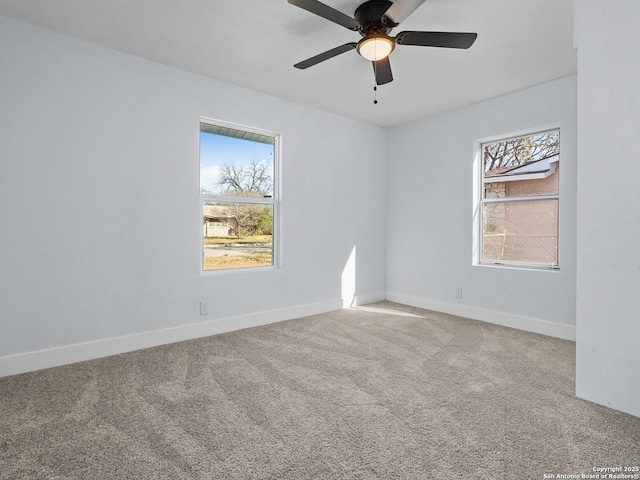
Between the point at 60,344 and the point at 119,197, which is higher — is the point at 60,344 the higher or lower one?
the lower one

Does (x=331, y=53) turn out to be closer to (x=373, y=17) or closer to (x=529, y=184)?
(x=373, y=17)

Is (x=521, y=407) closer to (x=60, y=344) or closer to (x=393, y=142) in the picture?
(x=60, y=344)

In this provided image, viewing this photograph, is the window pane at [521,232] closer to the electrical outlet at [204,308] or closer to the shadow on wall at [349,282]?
the shadow on wall at [349,282]

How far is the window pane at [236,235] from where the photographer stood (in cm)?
364

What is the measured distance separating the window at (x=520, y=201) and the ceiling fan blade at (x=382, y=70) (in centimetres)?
207

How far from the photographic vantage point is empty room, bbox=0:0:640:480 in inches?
72.6

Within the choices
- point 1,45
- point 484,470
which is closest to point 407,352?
point 484,470

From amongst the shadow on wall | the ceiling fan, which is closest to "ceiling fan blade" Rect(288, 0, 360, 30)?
the ceiling fan

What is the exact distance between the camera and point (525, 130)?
379cm

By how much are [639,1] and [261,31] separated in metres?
2.36

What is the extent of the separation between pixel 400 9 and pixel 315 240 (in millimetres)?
2789

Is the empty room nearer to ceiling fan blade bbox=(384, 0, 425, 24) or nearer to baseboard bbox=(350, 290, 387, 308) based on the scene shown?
ceiling fan blade bbox=(384, 0, 425, 24)

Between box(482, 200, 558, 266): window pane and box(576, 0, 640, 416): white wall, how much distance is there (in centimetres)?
174

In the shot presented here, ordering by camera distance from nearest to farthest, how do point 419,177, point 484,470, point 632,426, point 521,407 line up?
point 484,470 < point 632,426 < point 521,407 < point 419,177
